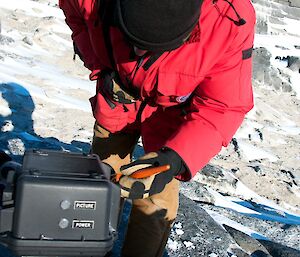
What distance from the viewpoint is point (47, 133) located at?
17.3ft

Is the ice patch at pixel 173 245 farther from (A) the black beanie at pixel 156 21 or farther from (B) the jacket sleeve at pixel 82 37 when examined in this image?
(A) the black beanie at pixel 156 21

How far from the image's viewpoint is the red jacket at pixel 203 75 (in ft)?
6.82

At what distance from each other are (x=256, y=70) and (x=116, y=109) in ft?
33.1

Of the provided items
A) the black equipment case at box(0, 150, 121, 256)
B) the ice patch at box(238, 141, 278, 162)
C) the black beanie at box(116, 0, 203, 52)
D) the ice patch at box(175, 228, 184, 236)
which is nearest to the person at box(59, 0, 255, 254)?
the black beanie at box(116, 0, 203, 52)

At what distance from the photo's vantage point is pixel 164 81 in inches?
85.5

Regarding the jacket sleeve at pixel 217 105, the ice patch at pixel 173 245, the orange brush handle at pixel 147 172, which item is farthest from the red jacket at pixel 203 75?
the ice patch at pixel 173 245

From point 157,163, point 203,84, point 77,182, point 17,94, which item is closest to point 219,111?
point 203,84

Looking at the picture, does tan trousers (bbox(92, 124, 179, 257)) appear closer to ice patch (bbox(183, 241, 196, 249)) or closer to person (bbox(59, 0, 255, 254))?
person (bbox(59, 0, 255, 254))

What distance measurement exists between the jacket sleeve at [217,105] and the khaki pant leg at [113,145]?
0.57 m

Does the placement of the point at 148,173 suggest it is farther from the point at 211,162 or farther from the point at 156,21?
the point at 211,162

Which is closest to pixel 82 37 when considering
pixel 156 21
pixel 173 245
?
pixel 156 21

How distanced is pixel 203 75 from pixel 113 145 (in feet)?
2.50

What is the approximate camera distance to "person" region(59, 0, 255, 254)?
184 cm

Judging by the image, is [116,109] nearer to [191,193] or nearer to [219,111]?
[219,111]
